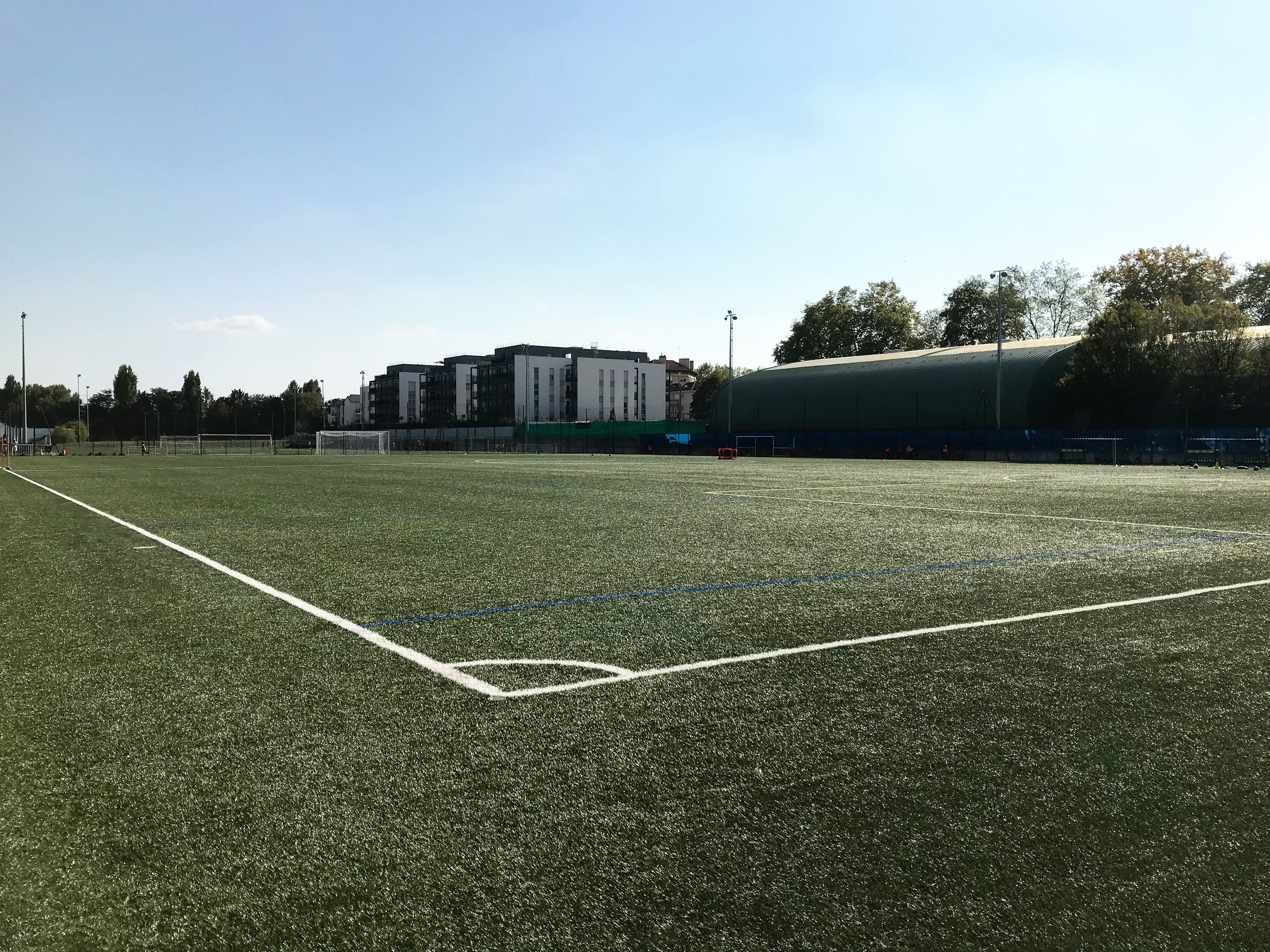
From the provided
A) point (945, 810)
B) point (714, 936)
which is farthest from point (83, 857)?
point (945, 810)

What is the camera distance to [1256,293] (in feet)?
254

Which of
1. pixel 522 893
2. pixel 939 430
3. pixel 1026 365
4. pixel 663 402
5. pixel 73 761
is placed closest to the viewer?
pixel 522 893

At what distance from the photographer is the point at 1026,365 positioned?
60875 millimetres

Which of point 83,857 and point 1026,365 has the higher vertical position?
point 1026,365

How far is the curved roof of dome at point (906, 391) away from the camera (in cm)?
6038

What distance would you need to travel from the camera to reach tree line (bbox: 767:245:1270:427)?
53969mm

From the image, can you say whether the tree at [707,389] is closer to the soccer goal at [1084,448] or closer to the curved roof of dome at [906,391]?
the curved roof of dome at [906,391]

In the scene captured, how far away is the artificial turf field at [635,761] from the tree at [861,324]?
8996 centimetres

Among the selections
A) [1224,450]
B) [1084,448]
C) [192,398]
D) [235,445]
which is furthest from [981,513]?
[192,398]

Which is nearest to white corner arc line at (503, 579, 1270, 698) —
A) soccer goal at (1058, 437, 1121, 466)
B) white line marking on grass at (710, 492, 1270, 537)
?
white line marking on grass at (710, 492, 1270, 537)

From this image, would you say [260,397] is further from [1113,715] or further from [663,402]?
[1113,715]

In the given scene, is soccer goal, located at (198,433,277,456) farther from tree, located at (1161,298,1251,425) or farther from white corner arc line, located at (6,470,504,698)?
white corner arc line, located at (6,470,504,698)

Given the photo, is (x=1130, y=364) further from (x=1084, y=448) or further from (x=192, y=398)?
(x=192, y=398)

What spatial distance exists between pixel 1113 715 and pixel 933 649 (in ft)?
4.15
